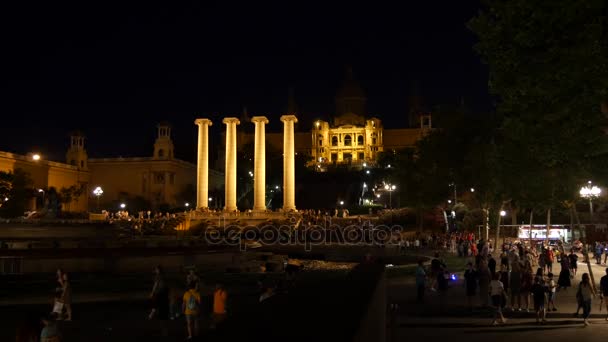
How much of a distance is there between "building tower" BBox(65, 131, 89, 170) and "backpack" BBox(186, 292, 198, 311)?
4271 inches

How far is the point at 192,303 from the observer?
47.8ft

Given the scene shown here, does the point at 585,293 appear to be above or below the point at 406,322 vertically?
above

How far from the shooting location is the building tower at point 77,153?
384 feet

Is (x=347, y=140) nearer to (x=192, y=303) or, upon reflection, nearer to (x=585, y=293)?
(x=585, y=293)

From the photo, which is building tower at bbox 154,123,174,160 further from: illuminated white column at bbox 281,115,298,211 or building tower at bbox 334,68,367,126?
building tower at bbox 334,68,367,126

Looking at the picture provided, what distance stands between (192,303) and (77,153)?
110 metres

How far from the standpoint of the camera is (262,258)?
1494 inches

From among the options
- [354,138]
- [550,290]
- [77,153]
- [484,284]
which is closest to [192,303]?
[484,284]

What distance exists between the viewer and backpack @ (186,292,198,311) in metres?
14.5

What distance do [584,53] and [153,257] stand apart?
1864 cm

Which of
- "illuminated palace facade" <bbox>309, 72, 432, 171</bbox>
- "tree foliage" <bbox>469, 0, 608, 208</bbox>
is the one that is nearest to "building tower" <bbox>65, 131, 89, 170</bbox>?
"illuminated palace facade" <bbox>309, 72, 432, 171</bbox>

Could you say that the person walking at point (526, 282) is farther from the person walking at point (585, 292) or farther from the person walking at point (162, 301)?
the person walking at point (162, 301)

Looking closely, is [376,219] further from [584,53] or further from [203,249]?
[584,53]

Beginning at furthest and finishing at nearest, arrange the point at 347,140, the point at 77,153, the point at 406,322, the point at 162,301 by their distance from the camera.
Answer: the point at 347,140
the point at 77,153
the point at 406,322
the point at 162,301
